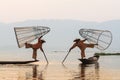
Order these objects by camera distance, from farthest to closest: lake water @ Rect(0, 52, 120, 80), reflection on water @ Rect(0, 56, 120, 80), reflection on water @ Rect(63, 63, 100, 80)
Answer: lake water @ Rect(0, 52, 120, 80)
reflection on water @ Rect(0, 56, 120, 80)
reflection on water @ Rect(63, 63, 100, 80)

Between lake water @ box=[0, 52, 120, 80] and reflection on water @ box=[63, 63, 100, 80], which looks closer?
reflection on water @ box=[63, 63, 100, 80]

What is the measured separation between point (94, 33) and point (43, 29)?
582cm

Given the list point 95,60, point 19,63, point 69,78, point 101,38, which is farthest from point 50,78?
point 101,38

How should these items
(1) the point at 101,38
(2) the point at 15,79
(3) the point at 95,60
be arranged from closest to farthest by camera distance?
(2) the point at 15,79
(3) the point at 95,60
(1) the point at 101,38

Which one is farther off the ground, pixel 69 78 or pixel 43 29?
pixel 43 29

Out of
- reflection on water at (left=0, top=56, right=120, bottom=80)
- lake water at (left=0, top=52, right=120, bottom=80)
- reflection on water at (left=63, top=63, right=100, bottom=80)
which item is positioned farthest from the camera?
lake water at (left=0, top=52, right=120, bottom=80)

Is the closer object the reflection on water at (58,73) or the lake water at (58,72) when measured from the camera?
the reflection on water at (58,73)

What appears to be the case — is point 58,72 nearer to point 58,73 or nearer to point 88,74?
point 58,73

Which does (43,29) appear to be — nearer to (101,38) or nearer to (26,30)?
(26,30)

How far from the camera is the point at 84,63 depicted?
5519cm

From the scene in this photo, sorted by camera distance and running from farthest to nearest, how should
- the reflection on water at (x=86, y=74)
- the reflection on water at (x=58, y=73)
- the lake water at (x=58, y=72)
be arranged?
the lake water at (x=58, y=72) < the reflection on water at (x=58, y=73) < the reflection on water at (x=86, y=74)

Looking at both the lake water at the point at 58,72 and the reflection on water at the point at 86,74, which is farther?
the lake water at the point at 58,72

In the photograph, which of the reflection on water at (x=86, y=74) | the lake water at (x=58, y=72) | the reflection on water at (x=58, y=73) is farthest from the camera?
the lake water at (x=58, y=72)

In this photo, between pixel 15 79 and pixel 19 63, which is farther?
pixel 19 63
